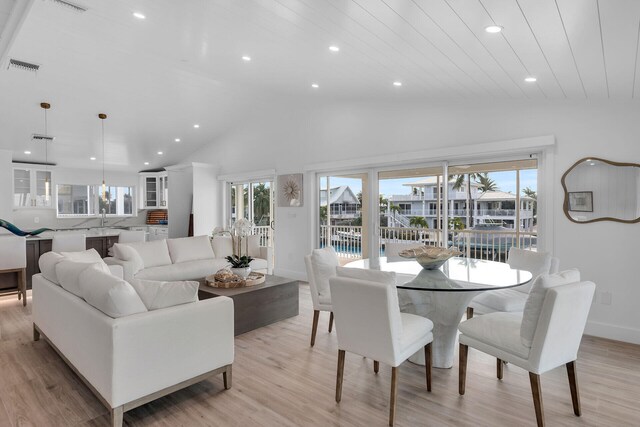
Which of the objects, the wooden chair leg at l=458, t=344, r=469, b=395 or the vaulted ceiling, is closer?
the vaulted ceiling

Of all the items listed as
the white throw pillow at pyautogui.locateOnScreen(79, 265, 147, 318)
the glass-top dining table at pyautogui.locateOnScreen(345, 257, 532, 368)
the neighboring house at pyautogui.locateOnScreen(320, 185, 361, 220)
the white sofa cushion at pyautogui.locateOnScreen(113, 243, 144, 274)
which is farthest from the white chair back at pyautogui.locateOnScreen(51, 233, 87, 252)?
the glass-top dining table at pyautogui.locateOnScreen(345, 257, 532, 368)

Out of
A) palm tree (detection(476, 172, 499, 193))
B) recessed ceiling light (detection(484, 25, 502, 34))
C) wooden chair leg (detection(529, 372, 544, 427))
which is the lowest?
wooden chair leg (detection(529, 372, 544, 427))

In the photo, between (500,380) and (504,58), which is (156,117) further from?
(500,380)

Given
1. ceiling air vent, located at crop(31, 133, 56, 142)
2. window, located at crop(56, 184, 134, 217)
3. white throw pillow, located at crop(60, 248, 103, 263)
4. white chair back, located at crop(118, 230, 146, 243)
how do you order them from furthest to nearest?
window, located at crop(56, 184, 134, 217)
ceiling air vent, located at crop(31, 133, 56, 142)
white chair back, located at crop(118, 230, 146, 243)
white throw pillow, located at crop(60, 248, 103, 263)

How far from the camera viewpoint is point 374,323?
214 cm

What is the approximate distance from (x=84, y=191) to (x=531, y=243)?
9.30 metres

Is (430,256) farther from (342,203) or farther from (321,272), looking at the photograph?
(342,203)

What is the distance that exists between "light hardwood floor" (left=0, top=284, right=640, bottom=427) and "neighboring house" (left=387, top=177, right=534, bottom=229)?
1634mm

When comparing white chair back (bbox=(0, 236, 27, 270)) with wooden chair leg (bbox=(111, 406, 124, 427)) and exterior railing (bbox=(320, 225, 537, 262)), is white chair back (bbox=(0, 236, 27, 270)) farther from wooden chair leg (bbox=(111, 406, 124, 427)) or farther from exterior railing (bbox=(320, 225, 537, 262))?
exterior railing (bbox=(320, 225, 537, 262))

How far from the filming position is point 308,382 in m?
2.63

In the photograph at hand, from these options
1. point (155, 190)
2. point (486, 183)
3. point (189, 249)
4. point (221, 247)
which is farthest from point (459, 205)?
point (155, 190)

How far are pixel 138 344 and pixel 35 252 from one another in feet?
16.4

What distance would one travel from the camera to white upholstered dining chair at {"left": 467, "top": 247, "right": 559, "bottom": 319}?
9.74 ft

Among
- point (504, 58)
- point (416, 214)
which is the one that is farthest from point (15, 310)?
point (504, 58)
